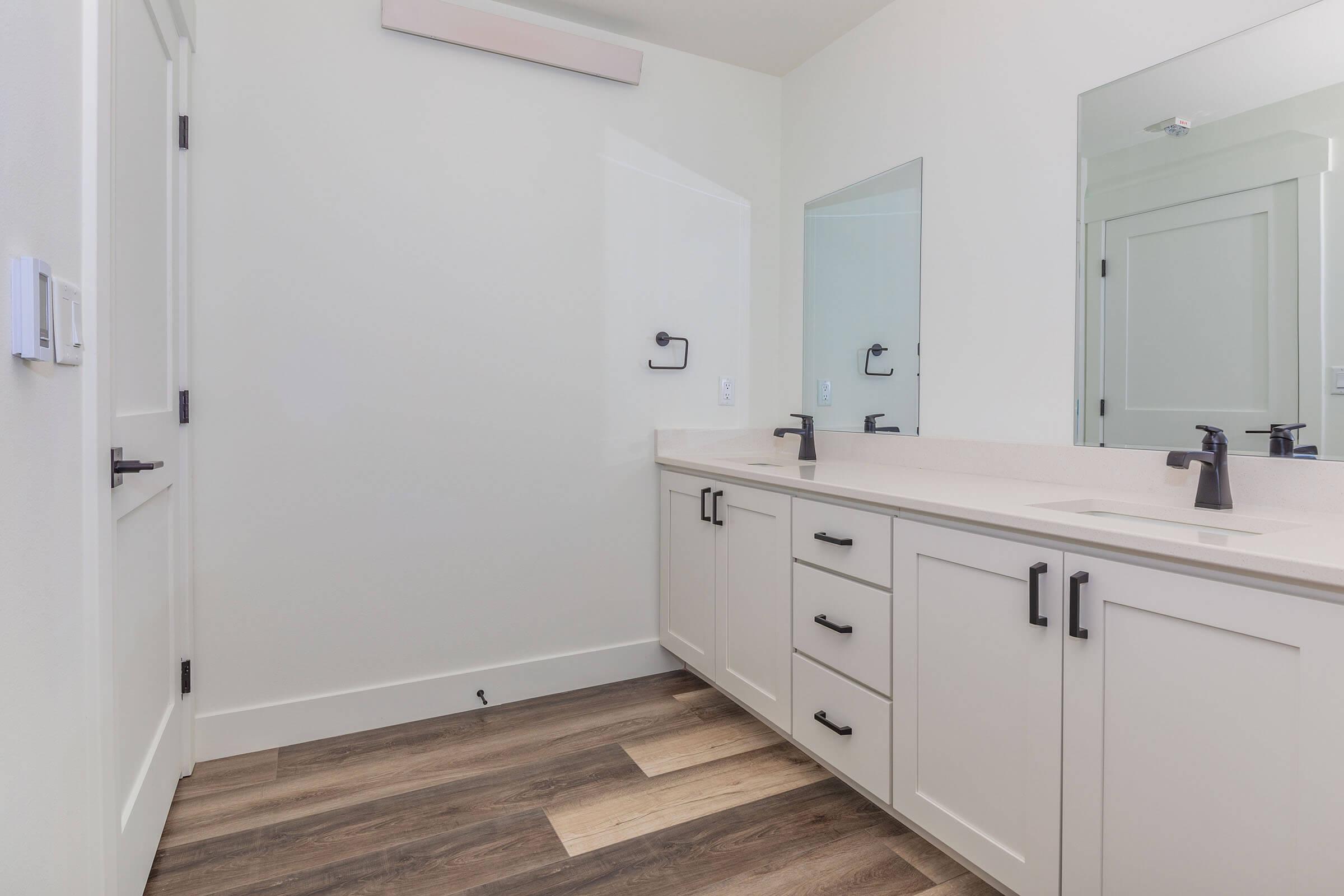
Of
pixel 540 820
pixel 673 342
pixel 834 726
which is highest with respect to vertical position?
pixel 673 342

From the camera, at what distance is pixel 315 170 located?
221 cm

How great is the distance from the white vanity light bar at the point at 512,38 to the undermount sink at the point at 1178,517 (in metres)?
2.13

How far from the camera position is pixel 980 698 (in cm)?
143

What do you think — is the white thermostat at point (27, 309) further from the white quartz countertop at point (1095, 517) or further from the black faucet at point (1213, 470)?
the black faucet at point (1213, 470)

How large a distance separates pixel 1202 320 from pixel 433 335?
7.07 ft

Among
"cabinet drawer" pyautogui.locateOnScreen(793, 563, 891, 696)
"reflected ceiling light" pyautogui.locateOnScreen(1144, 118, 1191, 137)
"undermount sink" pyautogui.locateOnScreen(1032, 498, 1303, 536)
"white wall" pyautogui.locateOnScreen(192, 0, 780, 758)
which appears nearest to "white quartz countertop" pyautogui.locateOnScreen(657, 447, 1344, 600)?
"undermount sink" pyautogui.locateOnScreen(1032, 498, 1303, 536)

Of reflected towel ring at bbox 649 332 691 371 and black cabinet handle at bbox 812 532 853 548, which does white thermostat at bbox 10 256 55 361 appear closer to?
black cabinet handle at bbox 812 532 853 548

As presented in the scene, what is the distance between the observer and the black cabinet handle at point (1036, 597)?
4.24ft

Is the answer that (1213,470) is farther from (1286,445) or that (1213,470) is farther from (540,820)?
(540,820)

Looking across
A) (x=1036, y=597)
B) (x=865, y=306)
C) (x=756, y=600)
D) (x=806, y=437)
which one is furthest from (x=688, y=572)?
(x=1036, y=597)

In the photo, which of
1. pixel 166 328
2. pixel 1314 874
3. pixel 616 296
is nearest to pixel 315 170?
pixel 166 328

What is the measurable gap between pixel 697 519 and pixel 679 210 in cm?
124

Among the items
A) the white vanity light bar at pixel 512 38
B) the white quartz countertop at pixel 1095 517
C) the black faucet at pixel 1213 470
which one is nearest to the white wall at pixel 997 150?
the white quartz countertop at pixel 1095 517

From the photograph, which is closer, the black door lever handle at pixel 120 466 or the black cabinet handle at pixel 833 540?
Answer: the black door lever handle at pixel 120 466
